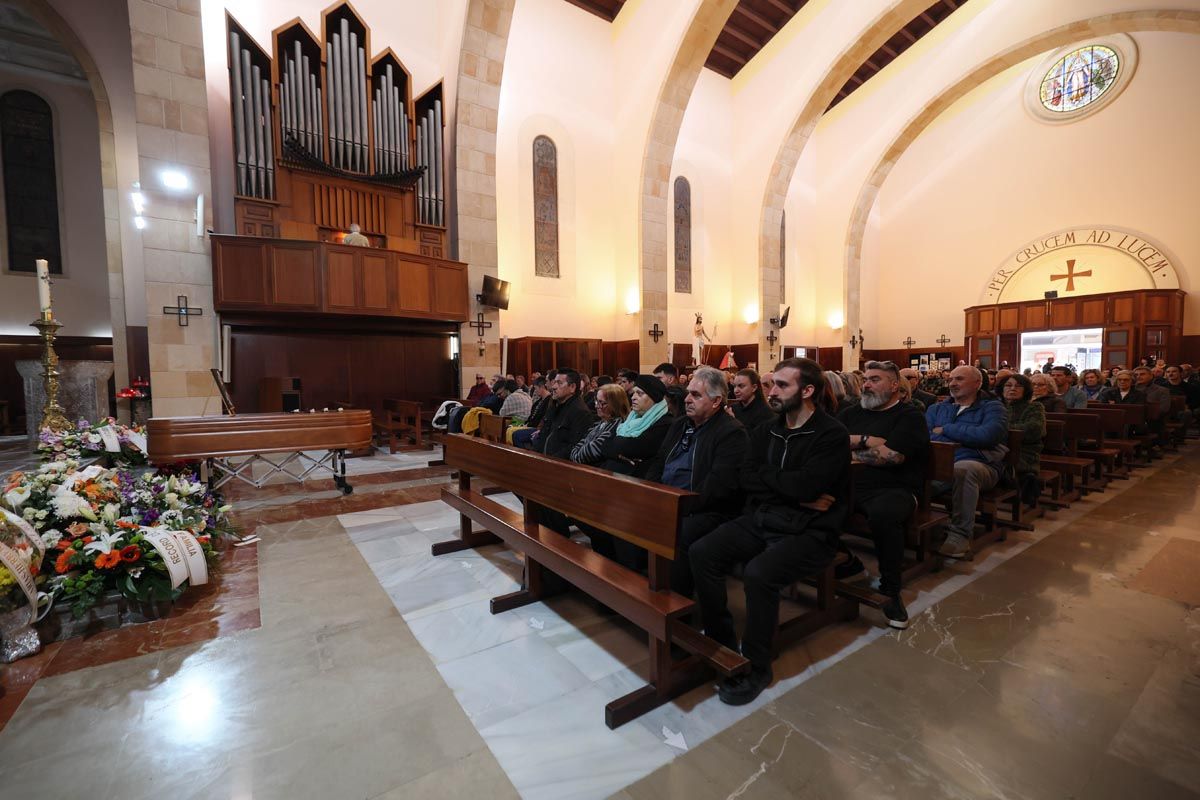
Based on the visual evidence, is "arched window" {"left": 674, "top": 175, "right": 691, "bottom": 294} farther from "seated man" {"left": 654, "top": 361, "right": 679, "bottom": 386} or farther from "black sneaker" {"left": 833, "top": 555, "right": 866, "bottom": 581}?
"black sneaker" {"left": 833, "top": 555, "right": 866, "bottom": 581}

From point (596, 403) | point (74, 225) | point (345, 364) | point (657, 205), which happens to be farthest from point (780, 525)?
point (74, 225)

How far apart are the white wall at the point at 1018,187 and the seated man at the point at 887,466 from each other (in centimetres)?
1571

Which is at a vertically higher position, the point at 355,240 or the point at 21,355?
the point at 355,240

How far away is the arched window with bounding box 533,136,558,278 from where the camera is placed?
11.8m

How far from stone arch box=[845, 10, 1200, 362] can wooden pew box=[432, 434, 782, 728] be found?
52.0 ft

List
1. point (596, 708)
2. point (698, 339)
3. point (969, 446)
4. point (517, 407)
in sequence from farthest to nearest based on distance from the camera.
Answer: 1. point (698, 339)
2. point (517, 407)
3. point (969, 446)
4. point (596, 708)

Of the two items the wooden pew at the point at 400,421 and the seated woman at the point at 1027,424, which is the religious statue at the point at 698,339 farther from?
the seated woman at the point at 1027,424

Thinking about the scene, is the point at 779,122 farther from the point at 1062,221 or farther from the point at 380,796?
the point at 380,796

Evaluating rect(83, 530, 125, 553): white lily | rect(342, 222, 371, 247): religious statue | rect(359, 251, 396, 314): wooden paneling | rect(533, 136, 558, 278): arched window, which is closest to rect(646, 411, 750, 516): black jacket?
rect(83, 530, 125, 553): white lily

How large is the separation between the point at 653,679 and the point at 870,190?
17935mm

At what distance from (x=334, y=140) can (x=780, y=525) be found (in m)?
9.22

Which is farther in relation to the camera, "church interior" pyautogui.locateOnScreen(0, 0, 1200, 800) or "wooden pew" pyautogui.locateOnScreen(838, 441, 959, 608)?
"wooden pew" pyautogui.locateOnScreen(838, 441, 959, 608)

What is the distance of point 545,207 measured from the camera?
39.3 ft

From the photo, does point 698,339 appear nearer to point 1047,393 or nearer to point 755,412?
point 1047,393
